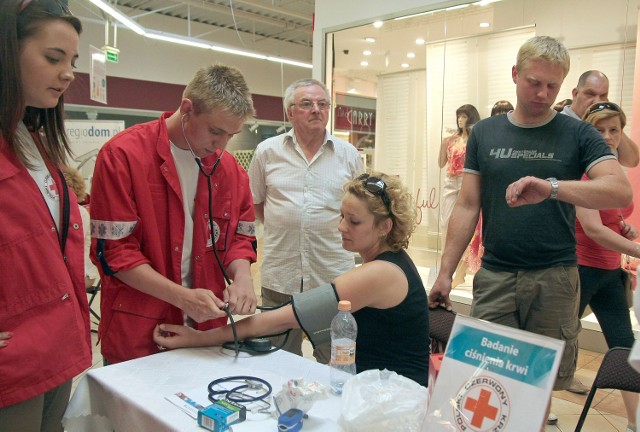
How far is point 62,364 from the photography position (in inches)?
48.1

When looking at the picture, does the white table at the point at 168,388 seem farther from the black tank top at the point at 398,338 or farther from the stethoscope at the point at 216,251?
the black tank top at the point at 398,338

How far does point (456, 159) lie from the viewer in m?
4.55

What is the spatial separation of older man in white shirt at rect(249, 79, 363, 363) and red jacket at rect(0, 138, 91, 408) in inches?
51.0

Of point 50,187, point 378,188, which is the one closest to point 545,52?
point 378,188

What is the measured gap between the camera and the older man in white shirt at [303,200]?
247 cm

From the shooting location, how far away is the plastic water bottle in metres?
1.31

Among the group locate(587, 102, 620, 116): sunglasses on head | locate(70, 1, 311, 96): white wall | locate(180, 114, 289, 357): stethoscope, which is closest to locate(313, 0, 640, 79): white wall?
locate(587, 102, 620, 116): sunglasses on head

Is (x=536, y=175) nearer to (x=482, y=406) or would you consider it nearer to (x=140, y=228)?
(x=482, y=406)

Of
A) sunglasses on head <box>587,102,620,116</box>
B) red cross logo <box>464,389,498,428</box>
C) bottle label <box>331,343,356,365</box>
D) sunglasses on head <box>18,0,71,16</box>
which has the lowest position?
bottle label <box>331,343,356,365</box>

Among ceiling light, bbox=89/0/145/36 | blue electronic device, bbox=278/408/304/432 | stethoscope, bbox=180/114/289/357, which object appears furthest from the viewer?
ceiling light, bbox=89/0/145/36

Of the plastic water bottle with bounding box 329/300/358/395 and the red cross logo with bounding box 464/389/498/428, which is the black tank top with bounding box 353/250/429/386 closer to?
the plastic water bottle with bounding box 329/300/358/395

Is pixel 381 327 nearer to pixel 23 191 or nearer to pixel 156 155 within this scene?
pixel 156 155

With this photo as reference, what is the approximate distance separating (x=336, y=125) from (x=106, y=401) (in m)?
3.97

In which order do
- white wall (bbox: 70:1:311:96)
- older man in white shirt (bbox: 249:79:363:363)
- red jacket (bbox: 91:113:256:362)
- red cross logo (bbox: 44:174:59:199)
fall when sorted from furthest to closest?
white wall (bbox: 70:1:311:96) → older man in white shirt (bbox: 249:79:363:363) → red jacket (bbox: 91:113:256:362) → red cross logo (bbox: 44:174:59:199)
